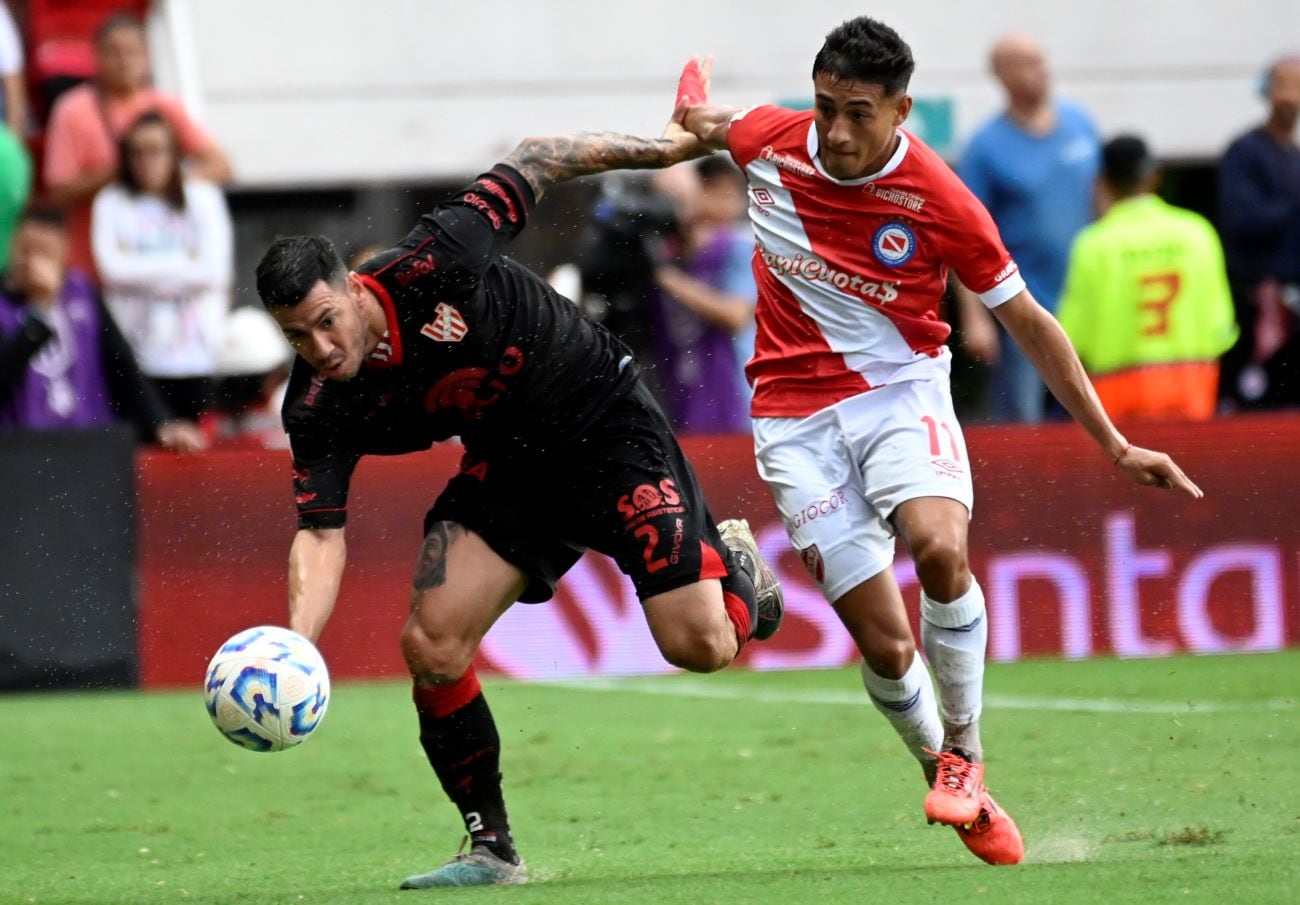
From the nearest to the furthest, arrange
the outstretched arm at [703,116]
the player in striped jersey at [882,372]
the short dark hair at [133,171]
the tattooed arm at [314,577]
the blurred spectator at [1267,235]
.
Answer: the tattooed arm at [314,577], the player in striped jersey at [882,372], the outstretched arm at [703,116], the short dark hair at [133,171], the blurred spectator at [1267,235]

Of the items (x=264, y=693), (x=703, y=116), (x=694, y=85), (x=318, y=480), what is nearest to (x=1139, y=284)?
(x=694, y=85)

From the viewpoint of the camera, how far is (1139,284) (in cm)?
1170

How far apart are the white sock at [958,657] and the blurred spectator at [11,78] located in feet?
24.2

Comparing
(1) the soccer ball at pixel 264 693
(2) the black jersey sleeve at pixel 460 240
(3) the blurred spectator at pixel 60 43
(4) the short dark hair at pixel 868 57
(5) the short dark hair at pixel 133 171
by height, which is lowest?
(1) the soccer ball at pixel 264 693

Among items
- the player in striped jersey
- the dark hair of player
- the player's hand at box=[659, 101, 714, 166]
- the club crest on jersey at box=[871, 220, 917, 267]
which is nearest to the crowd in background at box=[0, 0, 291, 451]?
the dark hair of player

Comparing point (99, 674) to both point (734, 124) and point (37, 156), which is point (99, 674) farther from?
point (734, 124)

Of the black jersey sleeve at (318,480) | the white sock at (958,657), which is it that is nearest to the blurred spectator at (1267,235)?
the white sock at (958,657)

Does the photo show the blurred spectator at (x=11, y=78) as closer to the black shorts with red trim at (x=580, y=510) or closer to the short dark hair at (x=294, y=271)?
the black shorts with red trim at (x=580, y=510)

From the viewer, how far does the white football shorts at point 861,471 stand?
23.1ft

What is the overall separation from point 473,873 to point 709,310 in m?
5.49

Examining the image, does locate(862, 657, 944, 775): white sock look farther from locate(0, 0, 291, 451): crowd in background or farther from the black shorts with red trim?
locate(0, 0, 291, 451): crowd in background

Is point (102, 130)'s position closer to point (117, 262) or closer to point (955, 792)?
point (117, 262)

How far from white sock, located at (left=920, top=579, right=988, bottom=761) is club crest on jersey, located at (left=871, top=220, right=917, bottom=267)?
102 cm

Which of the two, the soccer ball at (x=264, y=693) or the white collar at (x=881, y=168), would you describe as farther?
the white collar at (x=881, y=168)
